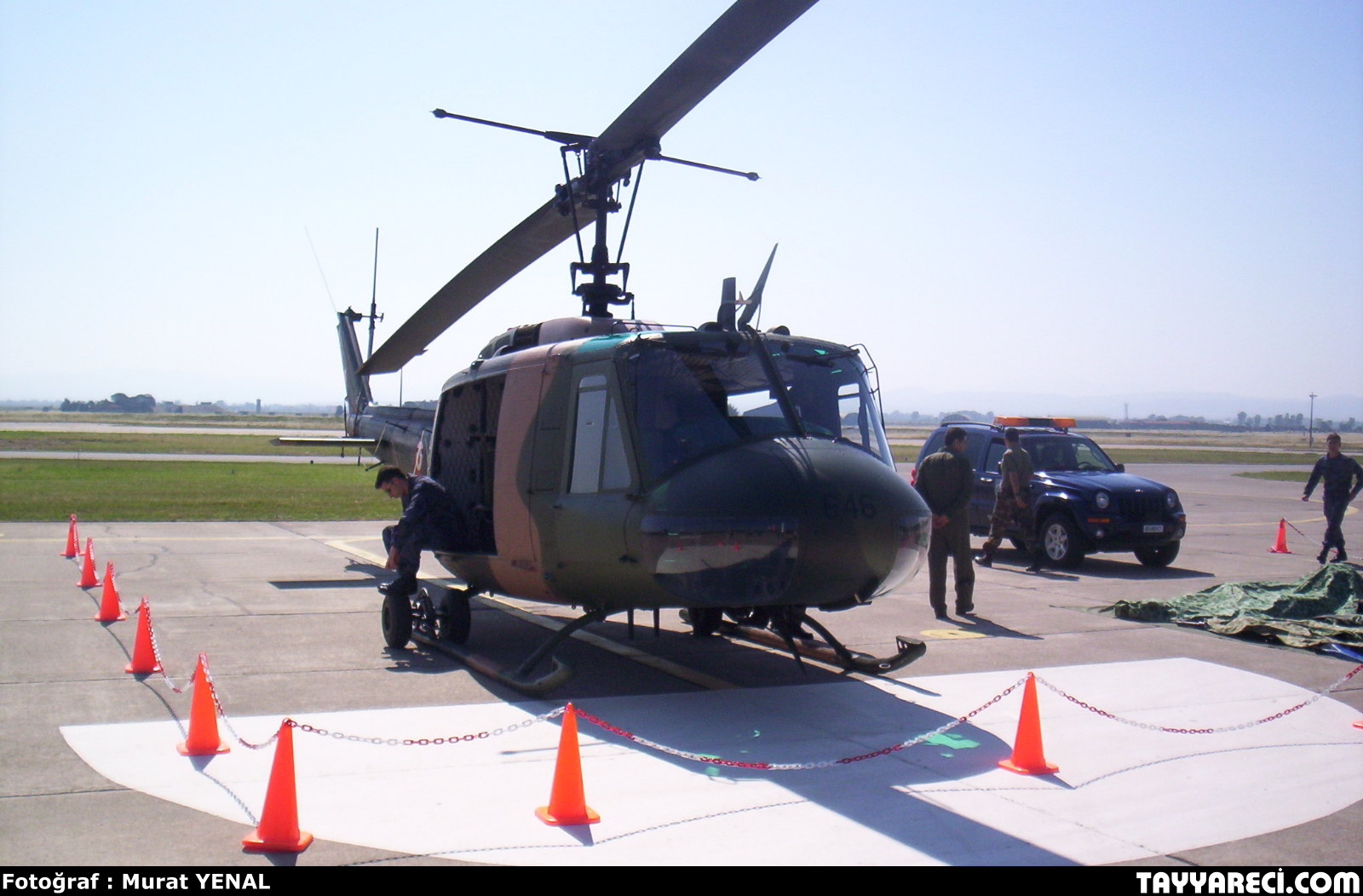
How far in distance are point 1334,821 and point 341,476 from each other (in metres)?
32.5

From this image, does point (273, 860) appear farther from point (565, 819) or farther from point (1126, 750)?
point (1126, 750)

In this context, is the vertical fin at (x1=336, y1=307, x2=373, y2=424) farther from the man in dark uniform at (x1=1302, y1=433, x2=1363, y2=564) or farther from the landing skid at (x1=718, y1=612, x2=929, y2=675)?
the man in dark uniform at (x1=1302, y1=433, x2=1363, y2=564)

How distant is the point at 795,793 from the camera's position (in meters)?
4.98

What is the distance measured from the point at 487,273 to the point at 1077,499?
29.2 ft

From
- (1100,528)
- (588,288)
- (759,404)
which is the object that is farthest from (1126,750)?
(1100,528)

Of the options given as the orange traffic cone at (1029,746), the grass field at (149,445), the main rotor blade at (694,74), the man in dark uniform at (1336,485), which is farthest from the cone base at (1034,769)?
the grass field at (149,445)

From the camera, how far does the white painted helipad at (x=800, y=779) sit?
4.38m

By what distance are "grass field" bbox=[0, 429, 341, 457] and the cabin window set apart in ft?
121

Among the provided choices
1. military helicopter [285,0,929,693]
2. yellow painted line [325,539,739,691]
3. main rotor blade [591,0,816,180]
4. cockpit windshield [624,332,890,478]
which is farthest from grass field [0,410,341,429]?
cockpit windshield [624,332,890,478]

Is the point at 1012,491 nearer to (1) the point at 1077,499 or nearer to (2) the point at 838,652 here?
(1) the point at 1077,499

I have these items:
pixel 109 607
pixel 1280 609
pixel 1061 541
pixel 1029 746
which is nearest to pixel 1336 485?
pixel 1061 541

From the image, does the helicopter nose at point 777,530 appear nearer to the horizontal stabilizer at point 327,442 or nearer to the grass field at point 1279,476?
the horizontal stabilizer at point 327,442

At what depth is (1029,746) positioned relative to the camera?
5.46m

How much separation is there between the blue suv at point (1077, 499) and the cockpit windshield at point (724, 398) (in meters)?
6.28
